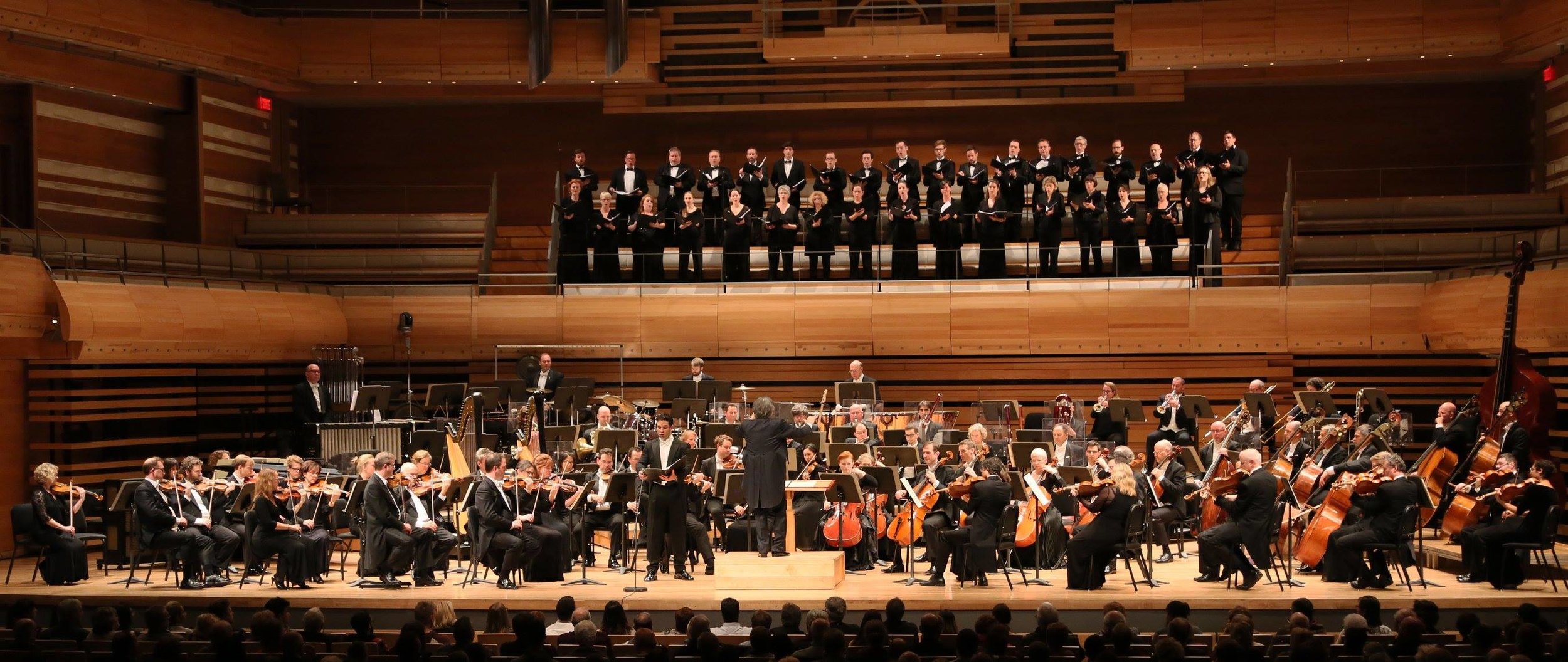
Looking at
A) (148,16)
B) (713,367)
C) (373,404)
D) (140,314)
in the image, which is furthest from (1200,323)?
(148,16)

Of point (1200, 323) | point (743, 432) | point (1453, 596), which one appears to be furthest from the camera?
point (1200, 323)

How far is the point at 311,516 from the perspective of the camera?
11.7 m

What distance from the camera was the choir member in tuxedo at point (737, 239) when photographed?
15.9 metres

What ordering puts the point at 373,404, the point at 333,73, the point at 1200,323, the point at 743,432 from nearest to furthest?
the point at 743,432
the point at 373,404
the point at 1200,323
the point at 333,73

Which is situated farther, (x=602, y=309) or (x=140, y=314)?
(x=602, y=309)

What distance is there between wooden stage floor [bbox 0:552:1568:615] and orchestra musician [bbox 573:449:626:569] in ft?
1.51

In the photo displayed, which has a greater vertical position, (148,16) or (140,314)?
(148,16)

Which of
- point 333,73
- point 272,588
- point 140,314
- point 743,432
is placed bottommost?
point 272,588

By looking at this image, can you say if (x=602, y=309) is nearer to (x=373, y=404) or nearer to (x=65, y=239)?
(x=373, y=404)

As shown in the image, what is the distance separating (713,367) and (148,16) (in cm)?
743

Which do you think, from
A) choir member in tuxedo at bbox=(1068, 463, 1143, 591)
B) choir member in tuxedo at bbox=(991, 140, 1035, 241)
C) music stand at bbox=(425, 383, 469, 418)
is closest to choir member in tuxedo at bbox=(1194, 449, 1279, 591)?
choir member in tuxedo at bbox=(1068, 463, 1143, 591)

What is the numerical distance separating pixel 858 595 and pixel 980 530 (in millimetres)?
1081

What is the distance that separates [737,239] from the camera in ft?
52.7

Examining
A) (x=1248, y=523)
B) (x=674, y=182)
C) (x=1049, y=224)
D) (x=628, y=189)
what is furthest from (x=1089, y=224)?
(x=1248, y=523)
